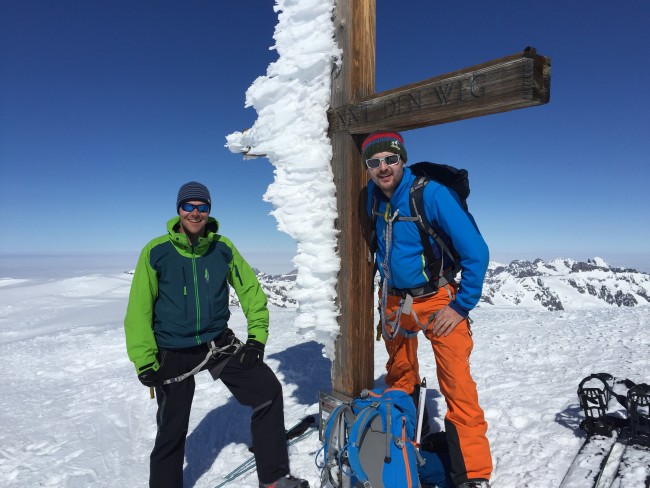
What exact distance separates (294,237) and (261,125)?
54.8 inches

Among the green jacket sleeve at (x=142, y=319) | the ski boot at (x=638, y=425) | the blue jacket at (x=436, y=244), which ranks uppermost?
the blue jacket at (x=436, y=244)

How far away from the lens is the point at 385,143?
10.7ft

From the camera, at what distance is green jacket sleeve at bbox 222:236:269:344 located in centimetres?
378

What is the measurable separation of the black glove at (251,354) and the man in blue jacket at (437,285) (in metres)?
1.23

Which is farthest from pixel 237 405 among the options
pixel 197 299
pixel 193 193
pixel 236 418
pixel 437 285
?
pixel 437 285

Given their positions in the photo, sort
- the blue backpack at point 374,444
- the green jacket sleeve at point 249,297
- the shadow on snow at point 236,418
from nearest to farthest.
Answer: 1. the blue backpack at point 374,444
2. the green jacket sleeve at point 249,297
3. the shadow on snow at point 236,418

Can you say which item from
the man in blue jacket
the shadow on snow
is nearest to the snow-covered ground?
the shadow on snow

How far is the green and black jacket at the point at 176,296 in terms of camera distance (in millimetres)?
3244

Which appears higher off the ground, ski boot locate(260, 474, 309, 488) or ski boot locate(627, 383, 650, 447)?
ski boot locate(627, 383, 650, 447)

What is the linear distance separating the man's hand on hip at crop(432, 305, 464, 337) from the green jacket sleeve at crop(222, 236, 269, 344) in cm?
164

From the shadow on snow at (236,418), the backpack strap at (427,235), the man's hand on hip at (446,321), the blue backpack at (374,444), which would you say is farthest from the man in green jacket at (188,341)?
the backpack strap at (427,235)

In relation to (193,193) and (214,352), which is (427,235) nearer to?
(193,193)

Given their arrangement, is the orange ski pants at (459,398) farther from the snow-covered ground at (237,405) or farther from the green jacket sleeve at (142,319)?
the green jacket sleeve at (142,319)

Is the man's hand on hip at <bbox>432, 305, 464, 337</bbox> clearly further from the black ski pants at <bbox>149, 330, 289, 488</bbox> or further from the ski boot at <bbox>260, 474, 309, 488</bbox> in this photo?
the ski boot at <bbox>260, 474, 309, 488</bbox>
